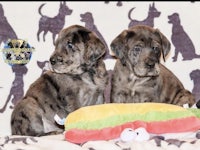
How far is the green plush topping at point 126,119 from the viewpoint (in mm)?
2598

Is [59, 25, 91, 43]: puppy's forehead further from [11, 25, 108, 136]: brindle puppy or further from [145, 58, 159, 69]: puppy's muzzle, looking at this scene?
[145, 58, 159, 69]: puppy's muzzle

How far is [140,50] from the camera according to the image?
3.20 m

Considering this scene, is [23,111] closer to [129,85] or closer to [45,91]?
[45,91]

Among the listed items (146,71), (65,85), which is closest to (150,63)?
(146,71)

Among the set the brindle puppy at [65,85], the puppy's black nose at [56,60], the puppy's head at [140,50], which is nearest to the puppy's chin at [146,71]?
the puppy's head at [140,50]

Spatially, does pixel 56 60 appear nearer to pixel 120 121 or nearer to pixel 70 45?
pixel 70 45

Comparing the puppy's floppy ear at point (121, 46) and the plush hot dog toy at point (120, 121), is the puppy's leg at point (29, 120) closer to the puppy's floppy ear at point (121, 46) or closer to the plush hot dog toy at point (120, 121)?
the plush hot dog toy at point (120, 121)

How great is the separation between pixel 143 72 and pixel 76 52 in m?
0.52

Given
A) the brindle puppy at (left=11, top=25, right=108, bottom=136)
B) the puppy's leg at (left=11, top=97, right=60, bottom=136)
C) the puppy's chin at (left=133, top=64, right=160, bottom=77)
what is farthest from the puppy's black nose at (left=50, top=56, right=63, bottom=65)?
the puppy's chin at (left=133, top=64, right=160, bottom=77)

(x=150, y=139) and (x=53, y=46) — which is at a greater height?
(x=53, y=46)

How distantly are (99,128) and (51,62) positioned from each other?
2.63 feet

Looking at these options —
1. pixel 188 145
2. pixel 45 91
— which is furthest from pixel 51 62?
pixel 188 145

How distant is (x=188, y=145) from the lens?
2424mm

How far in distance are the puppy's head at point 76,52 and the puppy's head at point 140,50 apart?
0.49ft
